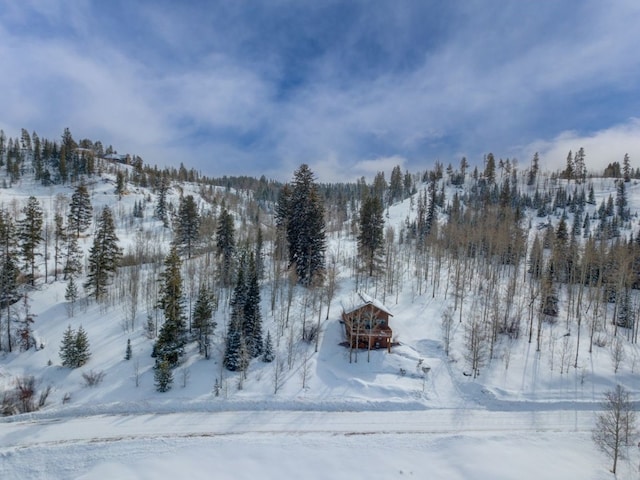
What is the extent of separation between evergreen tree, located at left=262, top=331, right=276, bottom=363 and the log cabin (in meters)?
8.36

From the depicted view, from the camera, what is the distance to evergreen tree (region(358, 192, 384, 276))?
54156 mm

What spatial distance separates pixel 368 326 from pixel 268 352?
11.3 meters

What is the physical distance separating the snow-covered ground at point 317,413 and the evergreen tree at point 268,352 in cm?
77

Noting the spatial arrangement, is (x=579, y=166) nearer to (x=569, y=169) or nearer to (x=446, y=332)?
(x=569, y=169)

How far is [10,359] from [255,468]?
3047cm

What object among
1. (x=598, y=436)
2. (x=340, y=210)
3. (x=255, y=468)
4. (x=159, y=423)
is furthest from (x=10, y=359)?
(x=340, y=210)

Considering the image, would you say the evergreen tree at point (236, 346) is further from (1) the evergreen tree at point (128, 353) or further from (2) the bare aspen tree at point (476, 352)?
(2) the bare aspen tree at point (476, 352)

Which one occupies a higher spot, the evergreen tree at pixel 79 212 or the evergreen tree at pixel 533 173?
the evergreen tree at pixel 533 173

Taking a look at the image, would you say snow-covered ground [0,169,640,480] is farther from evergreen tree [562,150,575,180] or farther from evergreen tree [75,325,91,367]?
evergreen tree [562,150,575,180]

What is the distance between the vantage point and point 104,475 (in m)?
20.8

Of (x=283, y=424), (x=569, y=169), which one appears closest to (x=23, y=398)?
(x=283, y=424)

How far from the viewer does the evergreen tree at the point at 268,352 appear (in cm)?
3403

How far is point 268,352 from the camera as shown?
1347 inches

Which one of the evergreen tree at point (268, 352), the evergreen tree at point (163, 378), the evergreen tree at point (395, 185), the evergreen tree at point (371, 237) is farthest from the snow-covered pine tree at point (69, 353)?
the evergreen tree at point (395, 185)
